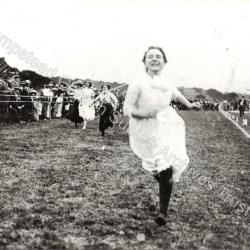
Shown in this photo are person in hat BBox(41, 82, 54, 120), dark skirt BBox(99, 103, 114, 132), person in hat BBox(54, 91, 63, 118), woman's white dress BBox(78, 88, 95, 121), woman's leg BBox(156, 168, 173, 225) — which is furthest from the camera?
person in hat BBox(54, 91, 63, 118)

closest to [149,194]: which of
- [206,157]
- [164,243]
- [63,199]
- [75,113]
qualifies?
[63,199]

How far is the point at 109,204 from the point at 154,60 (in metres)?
1.97

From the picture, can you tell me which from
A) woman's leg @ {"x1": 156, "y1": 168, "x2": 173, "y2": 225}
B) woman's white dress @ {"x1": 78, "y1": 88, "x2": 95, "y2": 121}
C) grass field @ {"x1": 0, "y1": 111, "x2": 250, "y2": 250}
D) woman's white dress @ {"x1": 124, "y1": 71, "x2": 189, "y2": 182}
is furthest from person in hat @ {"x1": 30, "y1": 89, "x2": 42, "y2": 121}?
woman's leg @ {"x1": 156, "y1": 168, "x2": 173, "y2": 225}

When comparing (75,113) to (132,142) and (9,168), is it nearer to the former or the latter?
(9,168)

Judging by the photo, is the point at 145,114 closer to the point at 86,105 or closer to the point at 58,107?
the point at 86,105

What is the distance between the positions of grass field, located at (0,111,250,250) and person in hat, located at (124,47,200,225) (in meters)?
0.51

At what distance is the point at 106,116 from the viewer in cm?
1691

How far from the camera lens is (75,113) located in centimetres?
1964

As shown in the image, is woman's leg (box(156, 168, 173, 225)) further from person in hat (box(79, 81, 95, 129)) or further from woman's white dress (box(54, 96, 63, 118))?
woman's white dress (box(54, 96, 63, 118))

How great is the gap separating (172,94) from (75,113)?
46.3 ft

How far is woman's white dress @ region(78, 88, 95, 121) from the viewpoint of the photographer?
63.7ft

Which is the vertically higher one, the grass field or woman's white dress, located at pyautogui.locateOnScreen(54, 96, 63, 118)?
woman's white dress, located at pyautogui.locateOnScreen(54, 96, 63, 118)

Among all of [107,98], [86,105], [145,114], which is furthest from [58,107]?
[145,114]

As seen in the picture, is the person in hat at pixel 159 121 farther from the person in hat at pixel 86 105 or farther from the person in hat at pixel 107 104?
the person in hat at pixel 86 105
